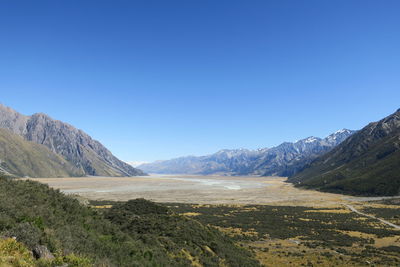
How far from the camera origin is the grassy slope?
12258mm

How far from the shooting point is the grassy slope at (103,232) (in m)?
12.3

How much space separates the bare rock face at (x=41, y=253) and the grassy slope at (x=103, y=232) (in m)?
0.28

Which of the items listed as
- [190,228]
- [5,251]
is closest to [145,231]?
[190,228]

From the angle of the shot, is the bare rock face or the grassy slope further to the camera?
the grassy slope

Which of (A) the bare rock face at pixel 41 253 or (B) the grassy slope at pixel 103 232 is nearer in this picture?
(A) the bare rock face at pixel 41 253

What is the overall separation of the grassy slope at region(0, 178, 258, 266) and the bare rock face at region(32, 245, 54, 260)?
28 centimetres

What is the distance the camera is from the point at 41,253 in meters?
10.6

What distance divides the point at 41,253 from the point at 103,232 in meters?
10.1

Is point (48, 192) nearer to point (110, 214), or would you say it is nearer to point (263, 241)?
point (110, 214)

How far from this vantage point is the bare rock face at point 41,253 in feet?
34.2

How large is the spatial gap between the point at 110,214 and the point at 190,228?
33.9 feet

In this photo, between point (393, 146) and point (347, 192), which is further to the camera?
point (393, 146)

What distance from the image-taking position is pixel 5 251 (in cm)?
948

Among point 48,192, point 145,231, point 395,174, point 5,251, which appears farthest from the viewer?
point 395,174
